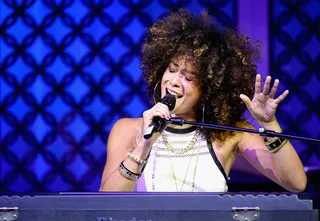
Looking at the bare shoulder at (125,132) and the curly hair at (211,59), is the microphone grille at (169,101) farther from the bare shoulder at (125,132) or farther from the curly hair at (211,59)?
the bare shoulder at (125,132)

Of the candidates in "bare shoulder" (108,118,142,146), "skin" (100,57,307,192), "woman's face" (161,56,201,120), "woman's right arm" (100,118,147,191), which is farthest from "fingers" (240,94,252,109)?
"bare shoulder" (108,118,142,146)

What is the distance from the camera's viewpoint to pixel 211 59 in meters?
2.72

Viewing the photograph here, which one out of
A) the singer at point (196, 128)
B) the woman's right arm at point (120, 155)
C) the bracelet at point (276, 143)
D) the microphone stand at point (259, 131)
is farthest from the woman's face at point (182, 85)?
the microphone stand at point (259, 131)

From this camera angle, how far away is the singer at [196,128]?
2570 millimetres

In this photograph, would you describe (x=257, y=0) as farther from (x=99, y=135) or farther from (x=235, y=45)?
(x=235, y=45)

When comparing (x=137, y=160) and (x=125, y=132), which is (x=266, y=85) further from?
(x=125, y=132)

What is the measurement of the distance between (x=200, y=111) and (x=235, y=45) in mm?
292

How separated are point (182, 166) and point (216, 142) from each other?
7.3 inches

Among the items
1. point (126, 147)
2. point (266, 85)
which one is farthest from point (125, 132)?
point (266, 85)

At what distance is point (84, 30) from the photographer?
436cm

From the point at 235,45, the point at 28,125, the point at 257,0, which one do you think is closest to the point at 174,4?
the point at 257,0

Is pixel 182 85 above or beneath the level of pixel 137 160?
above

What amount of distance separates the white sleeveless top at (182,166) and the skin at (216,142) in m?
0.06

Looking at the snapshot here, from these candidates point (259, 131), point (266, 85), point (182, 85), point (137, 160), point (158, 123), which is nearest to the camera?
point (259, 131)
